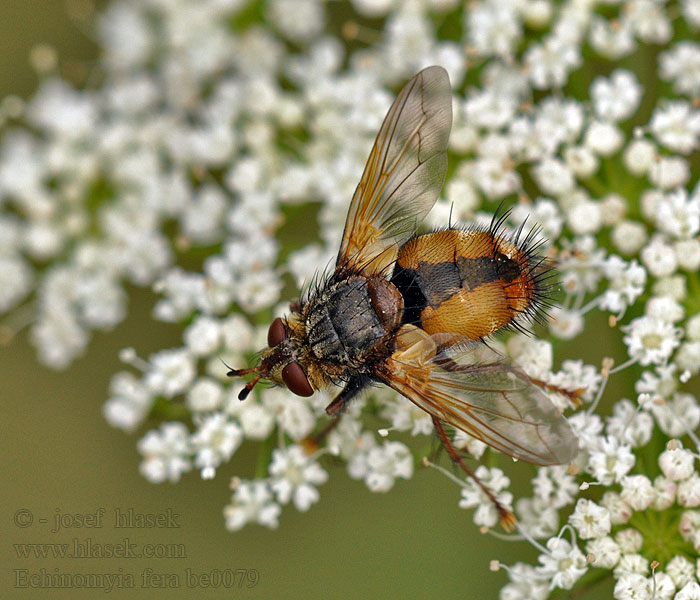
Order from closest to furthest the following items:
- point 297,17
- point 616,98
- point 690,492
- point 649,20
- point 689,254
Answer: point 690,492
point 689,254
point 616,98
point 649,20
point 297,17

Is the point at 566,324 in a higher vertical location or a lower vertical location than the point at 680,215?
lower

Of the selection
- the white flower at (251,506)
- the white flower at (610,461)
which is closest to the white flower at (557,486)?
the white flower at (610,461)

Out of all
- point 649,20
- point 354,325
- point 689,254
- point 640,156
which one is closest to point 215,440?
point 354,325

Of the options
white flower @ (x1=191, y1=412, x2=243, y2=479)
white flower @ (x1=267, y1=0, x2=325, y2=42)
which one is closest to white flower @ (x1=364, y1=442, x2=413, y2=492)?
white flower @ (x1=191, y1=412, x2=243, y2=479)

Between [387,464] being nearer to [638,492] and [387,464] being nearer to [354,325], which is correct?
[354,325]

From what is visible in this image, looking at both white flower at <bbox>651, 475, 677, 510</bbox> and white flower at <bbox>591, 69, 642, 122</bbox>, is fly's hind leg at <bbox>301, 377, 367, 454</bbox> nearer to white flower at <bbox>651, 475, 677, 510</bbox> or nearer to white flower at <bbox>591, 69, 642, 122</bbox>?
white flower at <bbox>651, 475, 677, 510</bbox>

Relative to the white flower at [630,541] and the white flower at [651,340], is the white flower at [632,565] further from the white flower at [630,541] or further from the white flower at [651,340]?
the white flower at [651,340]
